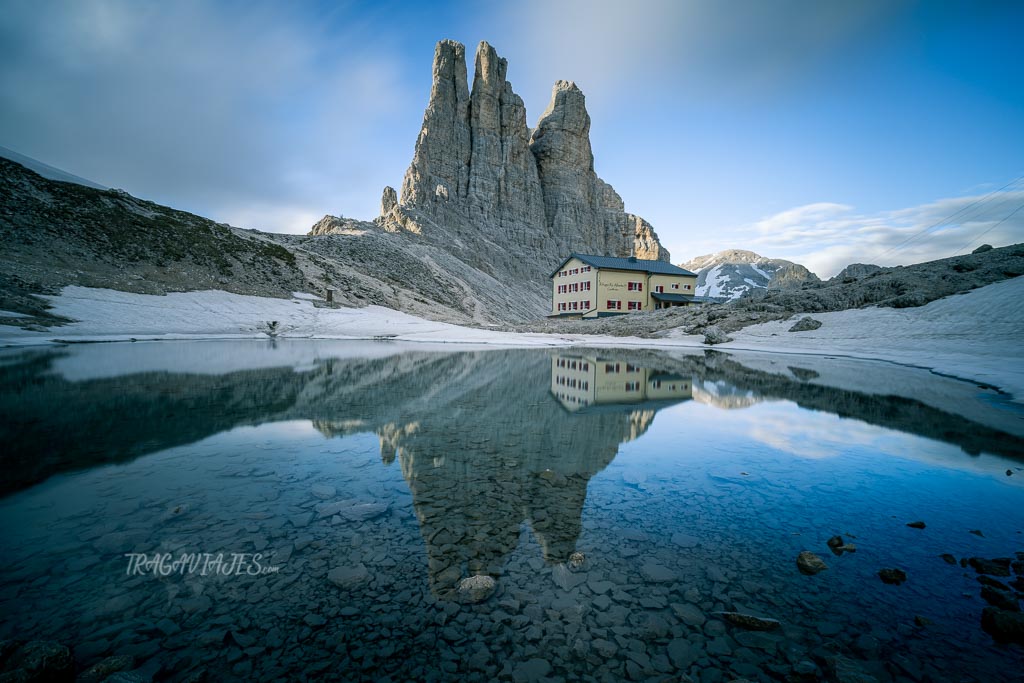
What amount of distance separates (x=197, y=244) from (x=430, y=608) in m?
68.0

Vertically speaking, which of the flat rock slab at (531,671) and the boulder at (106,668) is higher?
the boulder at (106,668)

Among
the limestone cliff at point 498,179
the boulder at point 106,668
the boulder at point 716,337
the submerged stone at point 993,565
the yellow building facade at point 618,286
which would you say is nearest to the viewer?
the boulder at point 106,668

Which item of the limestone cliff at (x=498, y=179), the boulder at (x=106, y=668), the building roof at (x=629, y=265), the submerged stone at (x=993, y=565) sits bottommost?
the submerged stone at (x=993, y=565)

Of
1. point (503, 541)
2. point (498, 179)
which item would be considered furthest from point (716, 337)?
point (498, 179)

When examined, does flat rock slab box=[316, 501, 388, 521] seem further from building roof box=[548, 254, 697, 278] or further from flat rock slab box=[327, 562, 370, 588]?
building roof box=[548, 254, 697, 278]

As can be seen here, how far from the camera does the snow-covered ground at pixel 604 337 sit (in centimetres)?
2392

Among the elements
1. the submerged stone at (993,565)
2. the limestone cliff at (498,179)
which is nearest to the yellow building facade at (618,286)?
the limestone cliff at (498,179)

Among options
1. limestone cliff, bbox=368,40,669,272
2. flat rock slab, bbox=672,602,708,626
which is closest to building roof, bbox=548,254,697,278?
limestone cliff, bbox=368,40,669,272

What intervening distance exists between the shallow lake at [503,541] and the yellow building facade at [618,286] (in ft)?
161

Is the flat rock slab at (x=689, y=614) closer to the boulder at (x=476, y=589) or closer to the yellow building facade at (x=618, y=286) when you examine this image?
the boulder at (x=476, y=589)

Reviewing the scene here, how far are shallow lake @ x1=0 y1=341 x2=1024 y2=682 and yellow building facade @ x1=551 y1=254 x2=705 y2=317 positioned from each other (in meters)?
48.9

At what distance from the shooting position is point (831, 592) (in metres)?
4.23

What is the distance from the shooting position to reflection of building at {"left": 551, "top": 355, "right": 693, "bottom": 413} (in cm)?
1412

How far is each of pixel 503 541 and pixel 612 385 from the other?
494 inches
